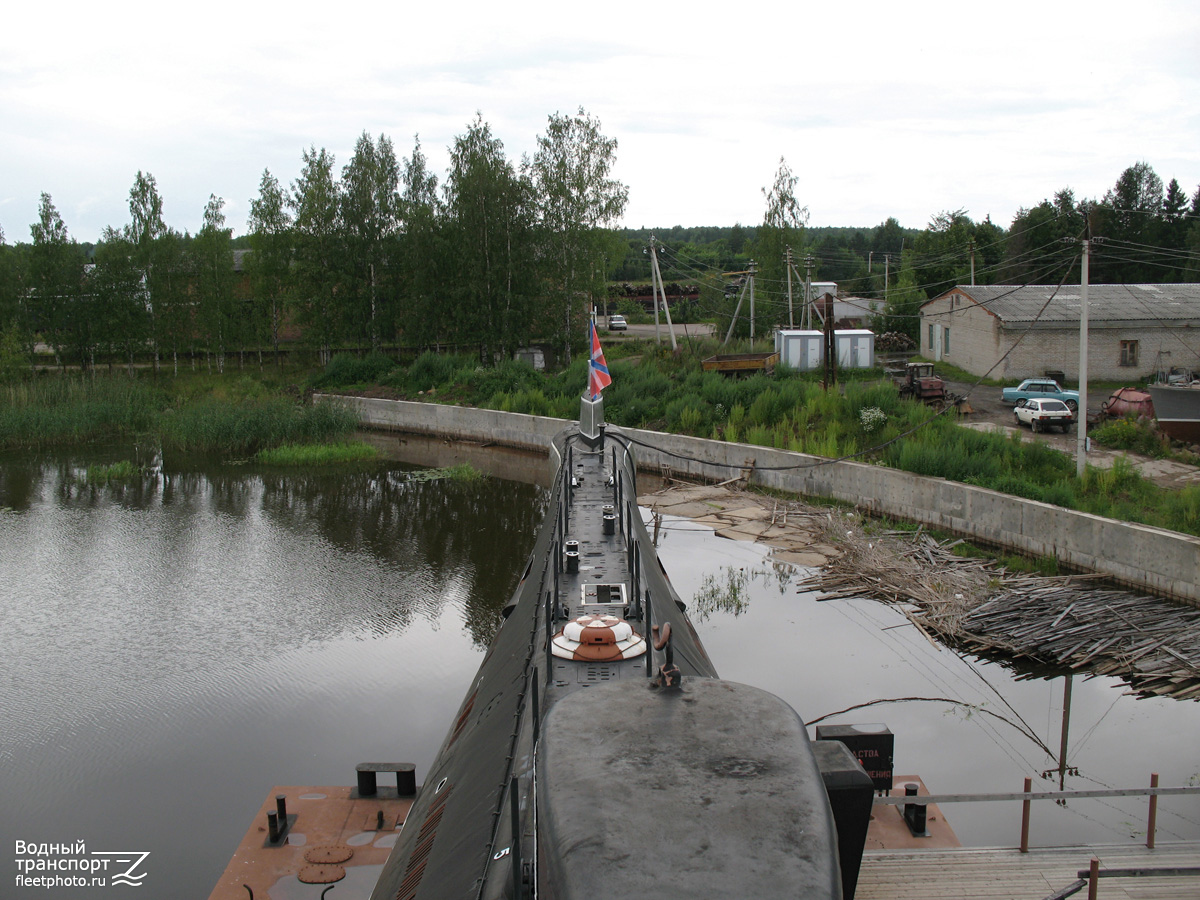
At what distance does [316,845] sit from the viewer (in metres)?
8.60

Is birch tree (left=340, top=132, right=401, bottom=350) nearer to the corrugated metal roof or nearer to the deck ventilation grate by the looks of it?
the corrugated metal roof

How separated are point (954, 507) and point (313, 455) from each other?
19861 mm

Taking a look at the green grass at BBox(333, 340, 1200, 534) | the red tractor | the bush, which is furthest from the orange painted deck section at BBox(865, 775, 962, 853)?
the red tractor

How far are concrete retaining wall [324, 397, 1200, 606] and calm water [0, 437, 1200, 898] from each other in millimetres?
3474

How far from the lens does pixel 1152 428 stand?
2305cm

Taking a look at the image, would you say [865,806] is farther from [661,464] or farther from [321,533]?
[661,464]

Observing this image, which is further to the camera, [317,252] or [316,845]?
[317,252]

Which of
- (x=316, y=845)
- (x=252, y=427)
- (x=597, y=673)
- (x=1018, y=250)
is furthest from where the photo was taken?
(x=1018, y=250)

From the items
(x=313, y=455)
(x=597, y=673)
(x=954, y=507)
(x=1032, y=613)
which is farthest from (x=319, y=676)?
(x=313, y=455)

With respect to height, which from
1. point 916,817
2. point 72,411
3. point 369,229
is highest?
point 369,229

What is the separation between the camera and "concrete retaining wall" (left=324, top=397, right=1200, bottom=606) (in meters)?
15.2

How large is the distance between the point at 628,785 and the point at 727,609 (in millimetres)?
13565

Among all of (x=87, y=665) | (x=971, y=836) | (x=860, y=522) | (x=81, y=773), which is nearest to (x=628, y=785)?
(x=971, y=836)

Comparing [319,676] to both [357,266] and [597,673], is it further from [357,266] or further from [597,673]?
[357,266]
